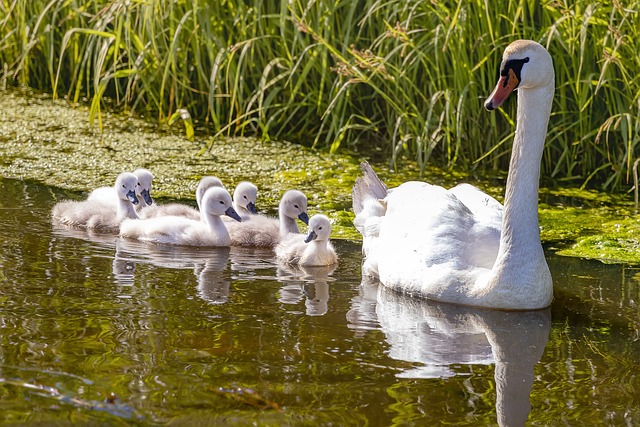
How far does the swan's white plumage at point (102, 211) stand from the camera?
652cm

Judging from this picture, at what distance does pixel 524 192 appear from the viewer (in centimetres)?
525

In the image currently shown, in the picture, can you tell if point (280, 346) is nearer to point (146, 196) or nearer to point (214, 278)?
point (214, 278)

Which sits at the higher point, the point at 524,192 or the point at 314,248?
the point at 524,192

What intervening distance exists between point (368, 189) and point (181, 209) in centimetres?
107

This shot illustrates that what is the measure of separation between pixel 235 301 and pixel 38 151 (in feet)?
11.0

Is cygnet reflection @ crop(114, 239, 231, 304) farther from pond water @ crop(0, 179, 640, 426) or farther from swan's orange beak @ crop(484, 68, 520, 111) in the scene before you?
swan's orange beak @ crop(484, 68, 520, 111)

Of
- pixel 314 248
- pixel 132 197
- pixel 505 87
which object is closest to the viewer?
pixel 505 87

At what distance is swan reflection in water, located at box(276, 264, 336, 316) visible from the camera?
5281mm

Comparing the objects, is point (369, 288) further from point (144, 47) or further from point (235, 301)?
point (144, 47)

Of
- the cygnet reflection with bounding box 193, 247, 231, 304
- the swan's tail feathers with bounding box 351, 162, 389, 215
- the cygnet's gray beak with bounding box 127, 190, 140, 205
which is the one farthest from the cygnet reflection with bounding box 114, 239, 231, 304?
the swan's tail feathers with bounding box 351, 162, 389, 215

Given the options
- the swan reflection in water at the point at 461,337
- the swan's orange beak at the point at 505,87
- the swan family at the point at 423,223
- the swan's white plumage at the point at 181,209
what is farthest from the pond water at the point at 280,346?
the swan's orange beak at the point at 505,87

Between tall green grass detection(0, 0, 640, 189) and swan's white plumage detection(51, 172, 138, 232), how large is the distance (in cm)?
99

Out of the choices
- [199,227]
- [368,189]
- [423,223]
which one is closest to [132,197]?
[199,227]

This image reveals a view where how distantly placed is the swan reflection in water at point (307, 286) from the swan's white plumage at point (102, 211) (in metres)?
1.04
